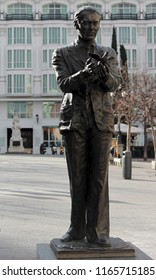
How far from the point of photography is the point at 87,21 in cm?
443

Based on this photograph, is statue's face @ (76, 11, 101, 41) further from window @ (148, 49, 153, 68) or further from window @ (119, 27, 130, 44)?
window @ (119, 27, 130, 44)

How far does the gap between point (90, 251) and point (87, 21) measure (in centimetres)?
205

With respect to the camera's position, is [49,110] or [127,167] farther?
[49,110]

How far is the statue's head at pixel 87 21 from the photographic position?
4418 mm

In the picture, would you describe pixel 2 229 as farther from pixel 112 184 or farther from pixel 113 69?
pixel 112 184

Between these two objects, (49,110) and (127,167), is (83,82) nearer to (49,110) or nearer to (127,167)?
(127,167)

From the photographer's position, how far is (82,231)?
4.55 metres

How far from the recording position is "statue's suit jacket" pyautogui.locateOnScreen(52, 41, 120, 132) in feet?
14.3

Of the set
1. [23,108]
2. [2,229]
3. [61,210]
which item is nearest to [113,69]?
[2,229]

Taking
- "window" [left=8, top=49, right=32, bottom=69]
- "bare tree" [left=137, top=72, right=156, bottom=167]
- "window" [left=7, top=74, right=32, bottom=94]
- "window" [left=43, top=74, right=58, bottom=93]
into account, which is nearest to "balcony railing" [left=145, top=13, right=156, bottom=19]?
"window" [left=43, top=74, right=58, bottom=93]

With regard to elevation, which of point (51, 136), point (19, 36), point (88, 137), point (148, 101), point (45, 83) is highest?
point (19, 36)

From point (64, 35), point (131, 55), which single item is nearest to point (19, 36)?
point (64, 35)

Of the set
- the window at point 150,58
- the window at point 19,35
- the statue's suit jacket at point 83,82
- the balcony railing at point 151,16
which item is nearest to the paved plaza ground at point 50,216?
the statue's suit jacket at point 83,82
